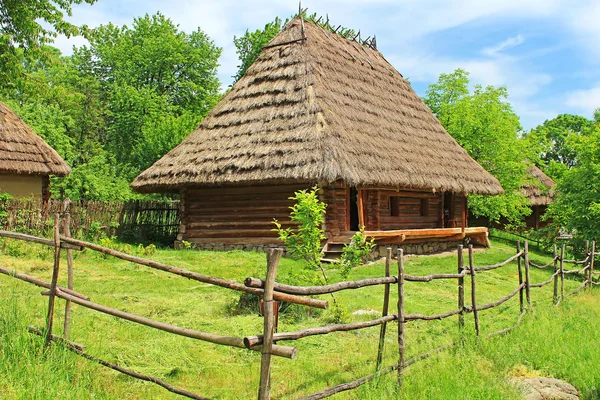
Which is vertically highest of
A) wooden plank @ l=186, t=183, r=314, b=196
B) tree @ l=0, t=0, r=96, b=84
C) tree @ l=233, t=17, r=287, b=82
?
tree @ l=233, t=17, r=287, b=82

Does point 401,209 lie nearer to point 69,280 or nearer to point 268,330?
point 69,280

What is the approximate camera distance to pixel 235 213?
1531cm

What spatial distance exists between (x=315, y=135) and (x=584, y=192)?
7.75 meters

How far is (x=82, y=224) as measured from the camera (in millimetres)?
14242

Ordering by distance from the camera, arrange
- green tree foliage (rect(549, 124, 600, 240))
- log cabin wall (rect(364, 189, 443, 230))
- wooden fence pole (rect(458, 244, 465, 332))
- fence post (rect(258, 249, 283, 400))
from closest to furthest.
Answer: fence post (rect(258, 249, 283, 400)) < wooden fence pole (rect(458, 244, 465, 332)) < green tree foliage (rect(549, 124, 600, 240)) < log cabin wall (rect(364, 189, 443, 230))

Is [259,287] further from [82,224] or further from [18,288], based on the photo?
[82,224]

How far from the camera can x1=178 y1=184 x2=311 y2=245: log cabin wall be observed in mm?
14648

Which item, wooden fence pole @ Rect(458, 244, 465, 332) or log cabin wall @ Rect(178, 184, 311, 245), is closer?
wooden fence pole @ Rect(458, 244, 465, 332)

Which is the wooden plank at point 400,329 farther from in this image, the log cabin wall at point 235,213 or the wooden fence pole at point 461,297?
the log cabin wall at point 235,213

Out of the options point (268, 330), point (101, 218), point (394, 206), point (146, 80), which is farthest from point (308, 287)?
point (146, 80)

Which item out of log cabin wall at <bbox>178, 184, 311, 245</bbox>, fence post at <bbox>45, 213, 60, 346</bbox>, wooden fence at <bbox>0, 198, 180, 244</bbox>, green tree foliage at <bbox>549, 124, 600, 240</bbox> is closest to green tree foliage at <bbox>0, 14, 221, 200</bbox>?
wooden fence at <bbox>0, 198, 180, 244</bbox>

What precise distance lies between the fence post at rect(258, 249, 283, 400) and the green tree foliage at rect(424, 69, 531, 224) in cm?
2042

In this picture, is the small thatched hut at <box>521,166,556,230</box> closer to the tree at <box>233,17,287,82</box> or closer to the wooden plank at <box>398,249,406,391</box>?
the tree at <box>233,17,287,82</box>

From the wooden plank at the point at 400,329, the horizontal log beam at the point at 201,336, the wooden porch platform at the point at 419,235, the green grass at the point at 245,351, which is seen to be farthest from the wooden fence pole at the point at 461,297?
the wooden porch platform at the point at 419,235
